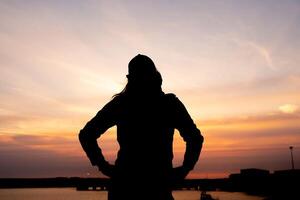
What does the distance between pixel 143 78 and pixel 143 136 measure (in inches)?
16.4

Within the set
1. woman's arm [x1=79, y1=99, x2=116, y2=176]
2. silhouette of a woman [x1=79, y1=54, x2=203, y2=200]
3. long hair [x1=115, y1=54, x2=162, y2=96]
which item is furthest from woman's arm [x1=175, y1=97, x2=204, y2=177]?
woman's arm [x1=79, y1=99, x2=116, y2=176]

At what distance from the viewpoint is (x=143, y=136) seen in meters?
2.64

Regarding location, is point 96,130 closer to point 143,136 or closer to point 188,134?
point 143,136

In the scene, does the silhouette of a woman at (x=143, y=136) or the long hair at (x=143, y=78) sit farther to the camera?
the long hair at (x=143, y=78)

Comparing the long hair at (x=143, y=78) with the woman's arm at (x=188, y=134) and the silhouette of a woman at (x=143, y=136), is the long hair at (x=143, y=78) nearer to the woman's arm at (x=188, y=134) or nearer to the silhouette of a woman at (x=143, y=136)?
the silhouette of a woman at (x=143, y=136)

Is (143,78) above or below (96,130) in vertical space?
above

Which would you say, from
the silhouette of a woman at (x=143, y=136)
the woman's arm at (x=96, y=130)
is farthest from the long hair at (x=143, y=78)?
the woman's arm at (x=96, y=130)

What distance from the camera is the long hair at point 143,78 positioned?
108 inches

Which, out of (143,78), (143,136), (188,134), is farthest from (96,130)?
(188,134)

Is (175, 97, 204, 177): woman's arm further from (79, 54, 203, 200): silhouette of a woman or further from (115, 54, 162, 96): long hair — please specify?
(115, 54, 162, 96): long hair

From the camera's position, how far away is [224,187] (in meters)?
192

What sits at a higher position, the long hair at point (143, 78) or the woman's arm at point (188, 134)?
the long hair at point (143, 78)

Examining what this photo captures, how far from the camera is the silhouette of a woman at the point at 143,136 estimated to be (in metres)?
2.56

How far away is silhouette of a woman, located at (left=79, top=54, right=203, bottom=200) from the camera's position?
101 inches
